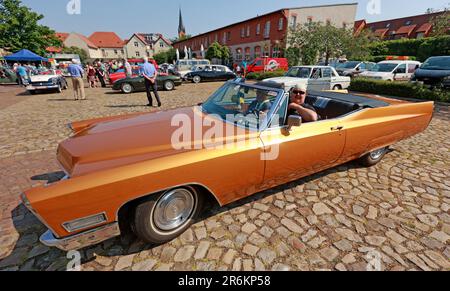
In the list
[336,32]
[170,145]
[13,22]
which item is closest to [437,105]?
[170,145]

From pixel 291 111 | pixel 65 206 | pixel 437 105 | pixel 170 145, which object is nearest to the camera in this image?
pixel 65 206

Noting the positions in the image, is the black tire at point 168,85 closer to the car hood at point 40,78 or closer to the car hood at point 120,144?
the car hood at point 40,78

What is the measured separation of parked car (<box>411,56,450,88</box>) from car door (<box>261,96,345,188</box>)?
10361mm

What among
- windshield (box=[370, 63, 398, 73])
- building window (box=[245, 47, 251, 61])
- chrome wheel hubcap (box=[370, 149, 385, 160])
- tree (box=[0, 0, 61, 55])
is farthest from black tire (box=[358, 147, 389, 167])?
tree (box=[0, 0, 61, 55])

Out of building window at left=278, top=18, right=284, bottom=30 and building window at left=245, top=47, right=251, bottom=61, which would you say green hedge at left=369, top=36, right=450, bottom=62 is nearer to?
building window at left=278, top=18, right=284, bottom=30

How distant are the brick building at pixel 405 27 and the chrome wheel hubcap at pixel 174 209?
174 feet

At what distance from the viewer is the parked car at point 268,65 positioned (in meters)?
20.0

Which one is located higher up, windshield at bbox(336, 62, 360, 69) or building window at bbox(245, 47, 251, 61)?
building window at bbox(245, 47, 251, 61)

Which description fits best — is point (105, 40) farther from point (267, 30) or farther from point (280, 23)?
point (280, 23)

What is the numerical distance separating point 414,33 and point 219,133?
63.4 metres

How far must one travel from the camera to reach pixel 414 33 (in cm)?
4650

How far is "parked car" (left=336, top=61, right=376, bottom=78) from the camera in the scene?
1719cm
